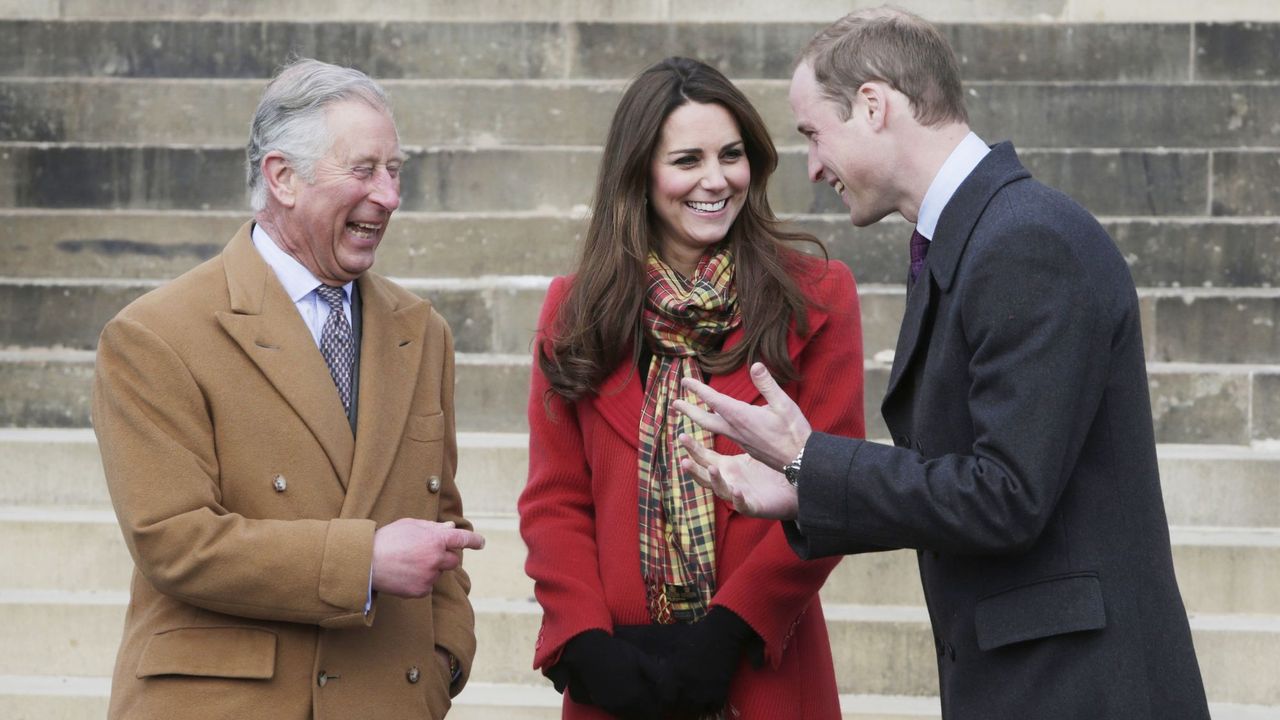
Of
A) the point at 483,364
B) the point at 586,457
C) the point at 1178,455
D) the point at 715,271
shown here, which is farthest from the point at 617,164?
the point at 1178,455

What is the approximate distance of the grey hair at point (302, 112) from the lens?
2643mm

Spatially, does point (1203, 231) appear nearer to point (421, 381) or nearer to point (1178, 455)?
point (1178, 455)

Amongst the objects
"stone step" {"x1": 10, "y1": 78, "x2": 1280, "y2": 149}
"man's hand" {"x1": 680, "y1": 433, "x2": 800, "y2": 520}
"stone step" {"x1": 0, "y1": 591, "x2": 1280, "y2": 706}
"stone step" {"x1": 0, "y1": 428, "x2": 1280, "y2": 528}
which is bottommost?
"stone step" {"x1": 0, "y1": 591, "x2": 1280, "y2": 706}

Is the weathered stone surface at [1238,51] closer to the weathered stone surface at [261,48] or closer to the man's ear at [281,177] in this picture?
the weathered stone surface at [261,48]

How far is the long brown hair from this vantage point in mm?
2979

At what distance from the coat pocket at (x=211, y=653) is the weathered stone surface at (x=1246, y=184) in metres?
4.99

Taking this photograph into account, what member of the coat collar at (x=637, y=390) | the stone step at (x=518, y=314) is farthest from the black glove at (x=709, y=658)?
the stone step at (x=518, y=314)

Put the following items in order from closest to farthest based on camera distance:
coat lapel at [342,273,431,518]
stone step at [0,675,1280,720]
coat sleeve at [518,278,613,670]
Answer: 1. coat lapel at [342,273,431,518]
2. coat sleeve at [518,278,613,670]
3. stone step at [0,675,1280,720]

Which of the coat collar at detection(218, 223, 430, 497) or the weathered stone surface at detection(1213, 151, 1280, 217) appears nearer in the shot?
the coat collar at detection(218, 223, 430, 497)

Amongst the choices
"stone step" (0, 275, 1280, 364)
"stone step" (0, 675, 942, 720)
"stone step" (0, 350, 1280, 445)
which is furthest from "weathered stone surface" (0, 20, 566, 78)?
"stone step" (0, 675, 942, 720)

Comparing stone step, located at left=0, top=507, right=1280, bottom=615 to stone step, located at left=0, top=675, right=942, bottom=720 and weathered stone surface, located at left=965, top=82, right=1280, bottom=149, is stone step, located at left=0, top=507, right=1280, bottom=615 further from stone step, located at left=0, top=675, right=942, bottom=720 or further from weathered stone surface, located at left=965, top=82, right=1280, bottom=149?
weathered stone surface, located at left=965, top=82, right=1280, bottom=149

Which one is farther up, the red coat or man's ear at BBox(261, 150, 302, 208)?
man's ear at BBox(261, 150, 302, 208)

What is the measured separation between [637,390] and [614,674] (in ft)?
1.87

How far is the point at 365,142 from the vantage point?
2.66m
